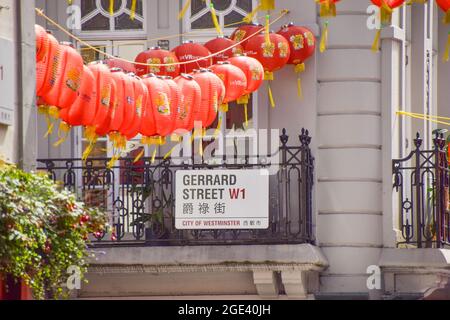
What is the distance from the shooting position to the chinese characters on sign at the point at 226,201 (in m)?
27.3

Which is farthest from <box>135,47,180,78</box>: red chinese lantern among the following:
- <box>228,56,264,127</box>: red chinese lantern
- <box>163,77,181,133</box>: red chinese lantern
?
<box>163,77,181,133</box>: red chinese lantern

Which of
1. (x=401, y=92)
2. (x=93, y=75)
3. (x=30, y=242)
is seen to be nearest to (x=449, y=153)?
(x=401, y=92)

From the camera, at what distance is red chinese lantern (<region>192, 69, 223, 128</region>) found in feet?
86.4

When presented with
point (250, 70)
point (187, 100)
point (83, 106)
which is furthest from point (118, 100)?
point (250, 70)

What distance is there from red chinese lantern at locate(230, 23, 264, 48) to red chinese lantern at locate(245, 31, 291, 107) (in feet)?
0.34

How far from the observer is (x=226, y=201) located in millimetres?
27281

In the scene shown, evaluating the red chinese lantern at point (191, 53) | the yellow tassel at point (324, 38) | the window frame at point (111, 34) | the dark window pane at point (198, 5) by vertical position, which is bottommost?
the red chinese lantern at point (191, 53)

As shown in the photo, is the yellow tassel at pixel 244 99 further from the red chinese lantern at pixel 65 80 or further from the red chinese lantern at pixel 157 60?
the red chinese lantern at pixel 65 80

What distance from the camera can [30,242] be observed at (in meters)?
18.1

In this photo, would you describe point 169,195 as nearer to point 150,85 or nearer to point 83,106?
point 150,85

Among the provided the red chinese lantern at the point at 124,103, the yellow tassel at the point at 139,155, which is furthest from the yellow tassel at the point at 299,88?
the red chinese lantern at the point at 124,103

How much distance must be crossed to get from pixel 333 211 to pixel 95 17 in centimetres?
396

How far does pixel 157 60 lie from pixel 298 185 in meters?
2.38

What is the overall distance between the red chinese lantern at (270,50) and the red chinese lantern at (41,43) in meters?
4.21
